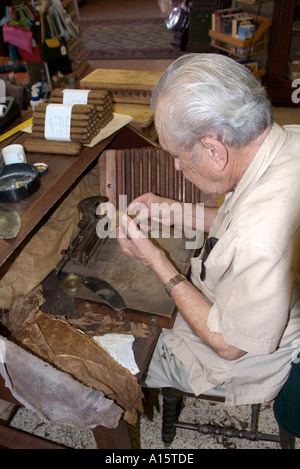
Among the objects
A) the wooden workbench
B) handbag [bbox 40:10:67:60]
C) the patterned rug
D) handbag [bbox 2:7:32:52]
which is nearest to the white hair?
the wooden workbench

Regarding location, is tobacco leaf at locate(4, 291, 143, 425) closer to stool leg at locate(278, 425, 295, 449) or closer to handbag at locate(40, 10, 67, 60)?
stool leg at locate(278, 425, 295, 449)

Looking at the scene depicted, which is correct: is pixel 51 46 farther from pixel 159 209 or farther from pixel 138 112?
pixel 159 209

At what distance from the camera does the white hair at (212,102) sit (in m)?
1.02

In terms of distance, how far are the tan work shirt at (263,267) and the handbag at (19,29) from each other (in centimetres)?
400

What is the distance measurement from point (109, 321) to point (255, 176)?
0.75 metres

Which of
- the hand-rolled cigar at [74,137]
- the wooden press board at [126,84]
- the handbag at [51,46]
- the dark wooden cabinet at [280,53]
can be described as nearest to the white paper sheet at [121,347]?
the hand-rolled cigar at [74,137]

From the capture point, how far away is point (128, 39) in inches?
311

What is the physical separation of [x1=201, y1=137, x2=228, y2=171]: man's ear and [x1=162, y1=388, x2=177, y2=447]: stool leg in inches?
38.2

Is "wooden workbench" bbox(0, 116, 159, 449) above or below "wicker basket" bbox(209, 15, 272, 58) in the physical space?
below

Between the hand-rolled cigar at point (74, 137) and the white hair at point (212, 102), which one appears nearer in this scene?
the white hair at point (212, 102)

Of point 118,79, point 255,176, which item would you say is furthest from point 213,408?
point 118,79

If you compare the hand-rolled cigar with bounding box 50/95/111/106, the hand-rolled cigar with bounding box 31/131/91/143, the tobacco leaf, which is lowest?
the tobacco leaf

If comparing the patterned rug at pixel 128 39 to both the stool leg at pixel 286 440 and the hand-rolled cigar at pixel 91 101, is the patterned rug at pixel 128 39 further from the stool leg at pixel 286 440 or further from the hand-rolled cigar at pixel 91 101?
the stool leg at pixel 286 440

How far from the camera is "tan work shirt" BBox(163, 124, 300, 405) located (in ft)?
3.28
